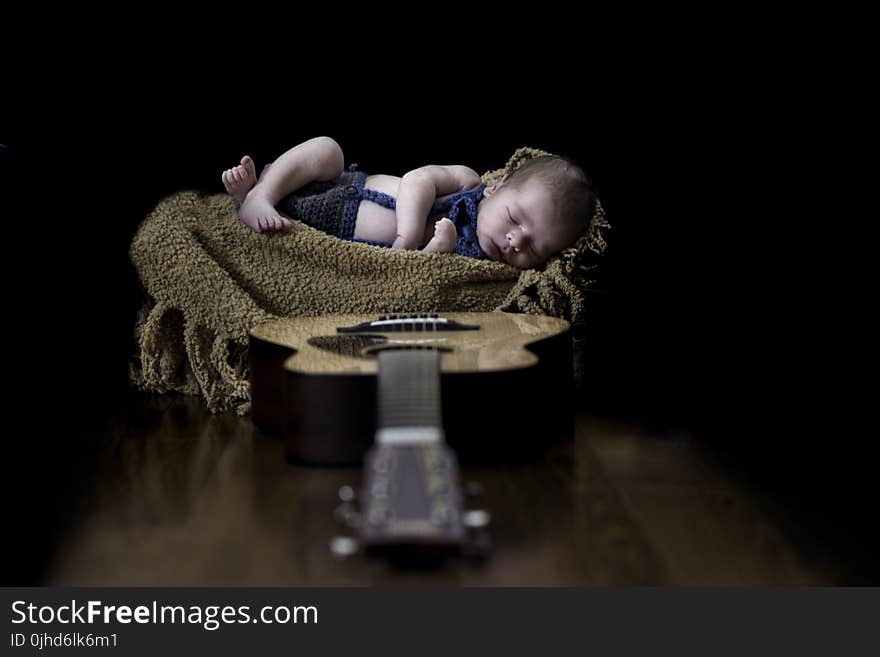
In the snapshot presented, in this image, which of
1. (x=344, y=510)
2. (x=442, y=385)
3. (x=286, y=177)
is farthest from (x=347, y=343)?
(x=286, y=177)

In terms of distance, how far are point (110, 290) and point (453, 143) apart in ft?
2.55

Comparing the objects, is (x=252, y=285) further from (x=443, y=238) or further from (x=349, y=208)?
(x=443, y=238)

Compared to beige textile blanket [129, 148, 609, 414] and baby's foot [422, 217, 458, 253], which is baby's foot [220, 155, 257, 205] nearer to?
beige textile blanket [129, 148, 609, 414]

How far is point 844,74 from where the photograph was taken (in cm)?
179

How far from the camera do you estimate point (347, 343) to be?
1.22 meters

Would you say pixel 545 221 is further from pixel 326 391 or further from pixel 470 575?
pixel 470 575

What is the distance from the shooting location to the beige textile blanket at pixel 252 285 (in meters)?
1.53

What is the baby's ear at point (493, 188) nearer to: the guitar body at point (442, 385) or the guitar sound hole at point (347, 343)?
the guitar body at point (442, 385)

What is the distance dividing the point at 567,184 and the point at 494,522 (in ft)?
2.54

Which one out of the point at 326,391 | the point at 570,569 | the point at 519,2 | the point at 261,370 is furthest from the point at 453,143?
the point at 570,569

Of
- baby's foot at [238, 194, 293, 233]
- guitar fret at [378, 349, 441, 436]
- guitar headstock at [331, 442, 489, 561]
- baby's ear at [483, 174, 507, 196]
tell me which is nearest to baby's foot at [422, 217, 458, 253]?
baby's ear at [483, 174, 507, 196]

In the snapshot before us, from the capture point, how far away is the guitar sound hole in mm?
1164

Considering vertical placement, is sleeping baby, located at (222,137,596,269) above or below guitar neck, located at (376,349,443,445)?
above

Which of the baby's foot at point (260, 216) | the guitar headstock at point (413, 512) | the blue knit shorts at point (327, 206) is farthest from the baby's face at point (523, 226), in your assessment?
the guitar headstock at point (413, 512)
